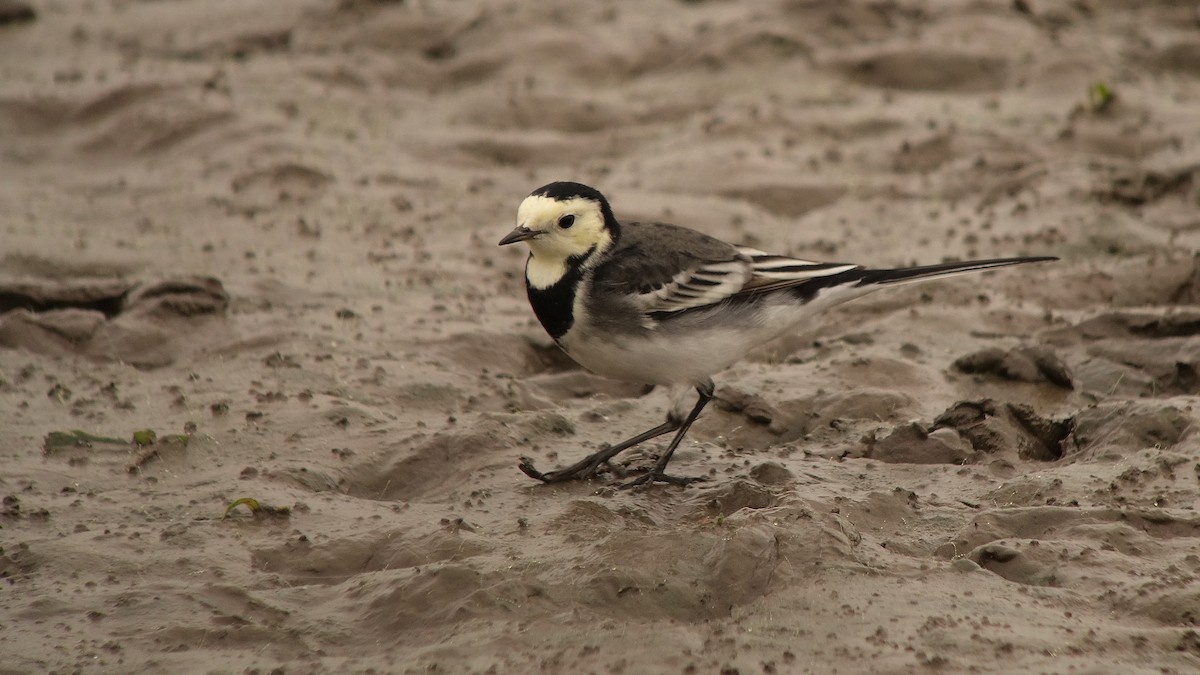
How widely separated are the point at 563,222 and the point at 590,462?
1.06 metres

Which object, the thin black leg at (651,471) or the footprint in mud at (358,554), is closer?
the footprint in mud at (358,554)

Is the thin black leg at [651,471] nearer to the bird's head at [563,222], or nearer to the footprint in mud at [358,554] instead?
the footprint in mud at [358,554]

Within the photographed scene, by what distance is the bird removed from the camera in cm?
590

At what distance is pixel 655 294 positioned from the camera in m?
5.95

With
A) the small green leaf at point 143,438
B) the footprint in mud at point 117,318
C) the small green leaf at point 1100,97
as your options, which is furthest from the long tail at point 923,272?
the small green leaf at point 1100,97

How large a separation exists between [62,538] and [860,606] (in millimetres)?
3032

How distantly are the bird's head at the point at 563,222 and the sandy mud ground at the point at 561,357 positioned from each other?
0.90m

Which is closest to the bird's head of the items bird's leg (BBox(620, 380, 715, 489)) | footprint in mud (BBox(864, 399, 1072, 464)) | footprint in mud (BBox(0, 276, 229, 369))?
bird's leg (BBox(620, 380, 715, 489))

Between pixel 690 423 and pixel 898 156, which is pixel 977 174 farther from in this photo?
pixel 690 423

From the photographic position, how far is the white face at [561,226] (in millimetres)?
5977

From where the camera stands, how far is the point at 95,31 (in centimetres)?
1270

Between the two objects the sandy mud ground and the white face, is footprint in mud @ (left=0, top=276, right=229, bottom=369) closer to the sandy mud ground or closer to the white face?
the sandy mud ground

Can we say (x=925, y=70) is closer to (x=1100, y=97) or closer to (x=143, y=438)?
(x=1100, y=97)

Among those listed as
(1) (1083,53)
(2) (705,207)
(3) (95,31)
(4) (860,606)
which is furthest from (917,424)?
(3) (95,31)
